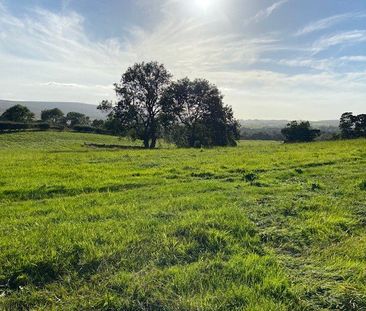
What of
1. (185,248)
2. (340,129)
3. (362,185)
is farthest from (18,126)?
(185,248)

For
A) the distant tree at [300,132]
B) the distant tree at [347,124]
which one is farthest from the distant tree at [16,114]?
the distant tree at [347,124]

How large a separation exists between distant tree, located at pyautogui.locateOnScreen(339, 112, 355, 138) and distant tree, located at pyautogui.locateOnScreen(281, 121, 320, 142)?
5557 mm

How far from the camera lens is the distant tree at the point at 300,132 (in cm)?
8069

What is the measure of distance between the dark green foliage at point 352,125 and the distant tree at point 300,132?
5981 mm

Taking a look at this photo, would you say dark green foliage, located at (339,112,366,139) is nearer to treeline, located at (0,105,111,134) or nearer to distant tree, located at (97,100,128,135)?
distant tree, located at (97,100,128,135)

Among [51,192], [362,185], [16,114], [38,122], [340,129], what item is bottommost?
[51,192]

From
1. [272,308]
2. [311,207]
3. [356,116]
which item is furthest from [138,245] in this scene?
[356,116]

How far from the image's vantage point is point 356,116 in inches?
2985

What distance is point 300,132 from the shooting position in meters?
81.4

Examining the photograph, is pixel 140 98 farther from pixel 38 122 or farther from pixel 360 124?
pixel 360 124

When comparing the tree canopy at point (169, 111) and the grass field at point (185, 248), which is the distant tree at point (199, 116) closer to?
the tree canopy at point (169, 111)

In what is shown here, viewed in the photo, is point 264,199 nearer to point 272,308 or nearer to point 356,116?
point 272,308

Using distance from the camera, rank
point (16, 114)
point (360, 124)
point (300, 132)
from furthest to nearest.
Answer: point (16, 114), point (300, 132), point (360, 124)

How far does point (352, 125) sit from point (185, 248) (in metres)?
79.4
